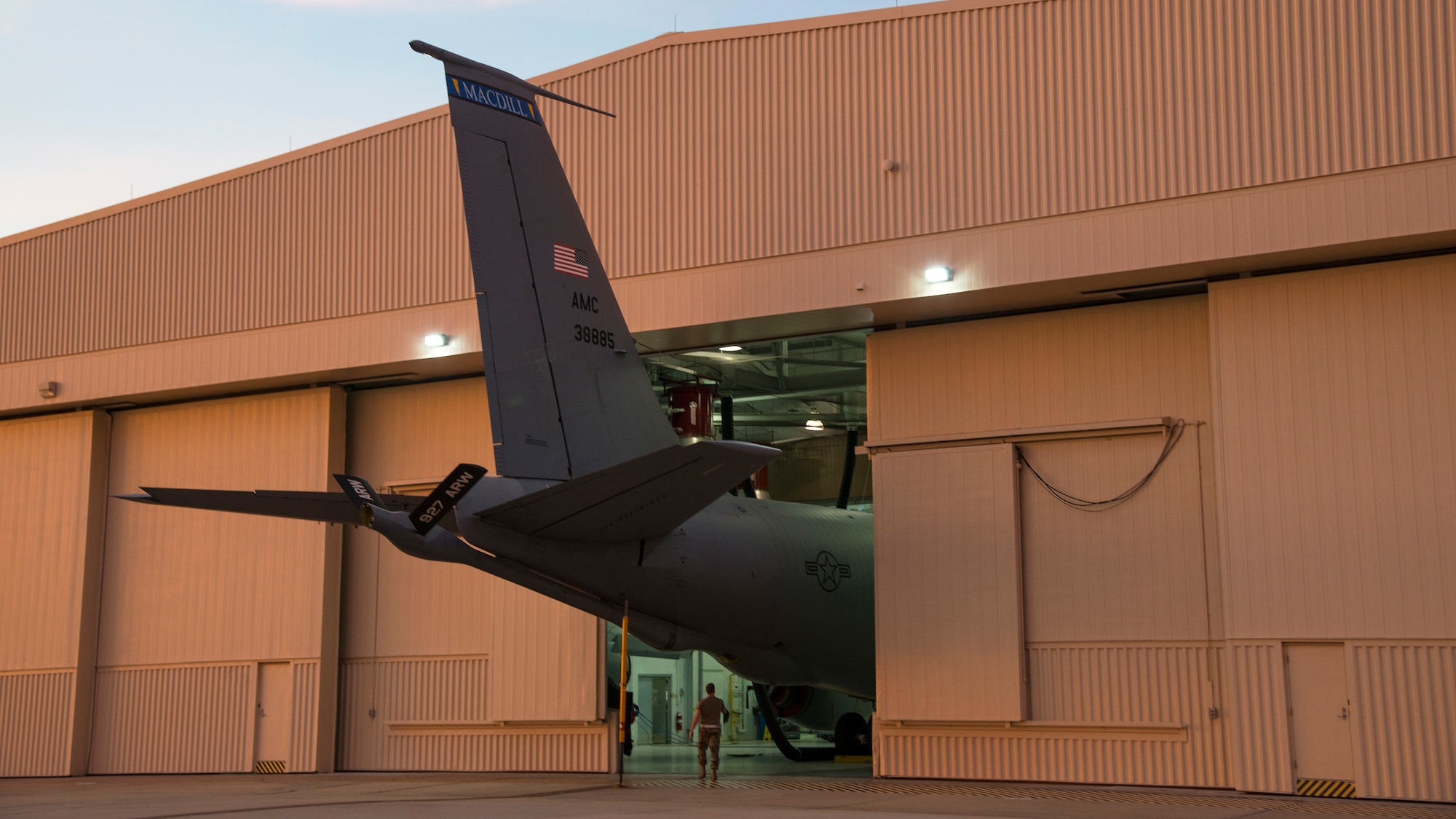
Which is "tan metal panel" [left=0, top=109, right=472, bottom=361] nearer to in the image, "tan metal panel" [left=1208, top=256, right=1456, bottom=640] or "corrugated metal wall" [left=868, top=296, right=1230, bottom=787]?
"corrugated metal wall" [left=868, top=296, right=1230, bottom=787]

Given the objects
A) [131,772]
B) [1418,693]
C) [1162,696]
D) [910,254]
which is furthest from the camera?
[131,772]

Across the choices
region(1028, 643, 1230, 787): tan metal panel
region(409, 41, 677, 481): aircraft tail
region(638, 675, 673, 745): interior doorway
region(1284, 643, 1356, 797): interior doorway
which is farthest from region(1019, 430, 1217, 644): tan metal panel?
region(638, 675, 673, 745): interior doorway

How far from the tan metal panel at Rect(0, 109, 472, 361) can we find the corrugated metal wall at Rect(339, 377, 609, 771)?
7.98 feet

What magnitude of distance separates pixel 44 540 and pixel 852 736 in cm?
1762

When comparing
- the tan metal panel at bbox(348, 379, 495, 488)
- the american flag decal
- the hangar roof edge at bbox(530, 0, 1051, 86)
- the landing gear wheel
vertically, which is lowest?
the landing gear wheel

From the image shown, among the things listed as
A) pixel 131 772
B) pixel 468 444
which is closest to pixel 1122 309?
pixel 468 444

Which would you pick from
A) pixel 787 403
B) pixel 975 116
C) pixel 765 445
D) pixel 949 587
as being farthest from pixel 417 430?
pixel 975 116

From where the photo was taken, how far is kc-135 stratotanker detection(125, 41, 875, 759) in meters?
14.3

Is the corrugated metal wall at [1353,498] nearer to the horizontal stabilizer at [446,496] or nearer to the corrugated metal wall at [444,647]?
the horizontal stabilizer at [446,496]

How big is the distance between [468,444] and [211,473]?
20.1 ft

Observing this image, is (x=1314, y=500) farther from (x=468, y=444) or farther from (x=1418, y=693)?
(x=468, y=444)

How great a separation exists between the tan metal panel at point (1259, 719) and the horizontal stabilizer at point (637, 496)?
7803 millimetres

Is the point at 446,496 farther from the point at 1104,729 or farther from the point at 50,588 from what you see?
the point at 50,588

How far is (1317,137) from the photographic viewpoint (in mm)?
16359
